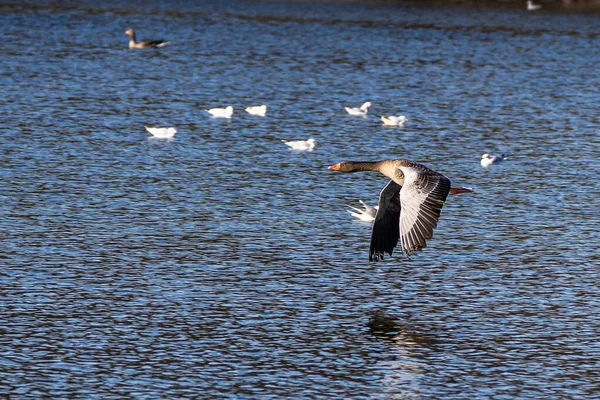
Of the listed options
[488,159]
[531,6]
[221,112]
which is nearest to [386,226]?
[488,159]

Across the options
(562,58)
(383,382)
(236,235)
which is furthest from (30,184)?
(562,58)

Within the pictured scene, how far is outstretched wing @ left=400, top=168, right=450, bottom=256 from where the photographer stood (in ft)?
47.6

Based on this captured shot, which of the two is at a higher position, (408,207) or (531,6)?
(531,6)

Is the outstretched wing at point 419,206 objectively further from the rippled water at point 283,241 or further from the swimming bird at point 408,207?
the rippled water at point 283,241

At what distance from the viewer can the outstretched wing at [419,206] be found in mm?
14500

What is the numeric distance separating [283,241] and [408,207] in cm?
393

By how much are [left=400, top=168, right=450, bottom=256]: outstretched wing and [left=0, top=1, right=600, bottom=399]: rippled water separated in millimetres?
1063

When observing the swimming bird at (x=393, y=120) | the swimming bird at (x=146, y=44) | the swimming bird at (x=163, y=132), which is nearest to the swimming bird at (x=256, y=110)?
the swimming bird at (x=393, y=120)

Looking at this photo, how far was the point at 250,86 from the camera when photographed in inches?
1470

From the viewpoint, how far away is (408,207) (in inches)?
587

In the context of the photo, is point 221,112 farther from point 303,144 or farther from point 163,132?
point 303,144

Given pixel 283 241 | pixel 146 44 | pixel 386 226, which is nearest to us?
pixel 386 226

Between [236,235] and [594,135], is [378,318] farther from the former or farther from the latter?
[594,135]

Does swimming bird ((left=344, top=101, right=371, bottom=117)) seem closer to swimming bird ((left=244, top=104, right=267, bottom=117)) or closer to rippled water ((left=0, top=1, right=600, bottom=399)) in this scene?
rippled water ((left=0, top=1, right=600, bottom=399))
